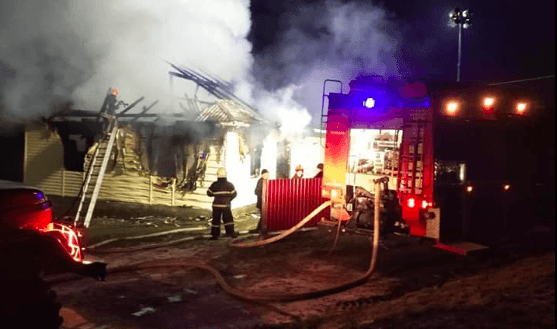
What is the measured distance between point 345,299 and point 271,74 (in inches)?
458

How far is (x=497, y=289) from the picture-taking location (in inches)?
219

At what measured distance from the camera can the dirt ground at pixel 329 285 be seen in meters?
4.93

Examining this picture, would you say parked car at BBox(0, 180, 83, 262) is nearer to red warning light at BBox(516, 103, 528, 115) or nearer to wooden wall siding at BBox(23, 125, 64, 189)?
red warning light at BBox(516, 103, 528, 115)

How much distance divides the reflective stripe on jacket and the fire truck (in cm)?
242

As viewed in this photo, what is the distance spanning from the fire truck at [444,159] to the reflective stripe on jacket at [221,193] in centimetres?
242

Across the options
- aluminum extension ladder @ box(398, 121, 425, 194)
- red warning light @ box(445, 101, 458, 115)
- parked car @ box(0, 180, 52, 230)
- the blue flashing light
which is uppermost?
the blue flashing light

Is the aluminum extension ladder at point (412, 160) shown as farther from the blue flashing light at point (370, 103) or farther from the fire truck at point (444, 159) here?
the blue flashing light at point (370, 103)

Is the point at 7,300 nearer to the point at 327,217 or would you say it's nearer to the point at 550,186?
the point at 327,217

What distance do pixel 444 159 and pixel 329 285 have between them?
3.31 meters

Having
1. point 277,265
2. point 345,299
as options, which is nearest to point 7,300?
point 345,299

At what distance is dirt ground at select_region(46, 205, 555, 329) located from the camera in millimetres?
4934

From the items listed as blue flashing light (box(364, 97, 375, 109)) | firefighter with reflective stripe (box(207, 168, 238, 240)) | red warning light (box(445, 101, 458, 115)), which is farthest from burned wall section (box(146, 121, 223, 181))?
red warning light (box(445, 101, 458, 115))

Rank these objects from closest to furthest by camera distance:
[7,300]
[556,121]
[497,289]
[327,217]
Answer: [7,300], [497,289], [556,121], [327,217]

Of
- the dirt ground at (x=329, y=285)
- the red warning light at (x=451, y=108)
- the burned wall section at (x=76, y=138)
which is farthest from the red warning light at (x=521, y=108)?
the burned wall section at (x=76, y=138)
